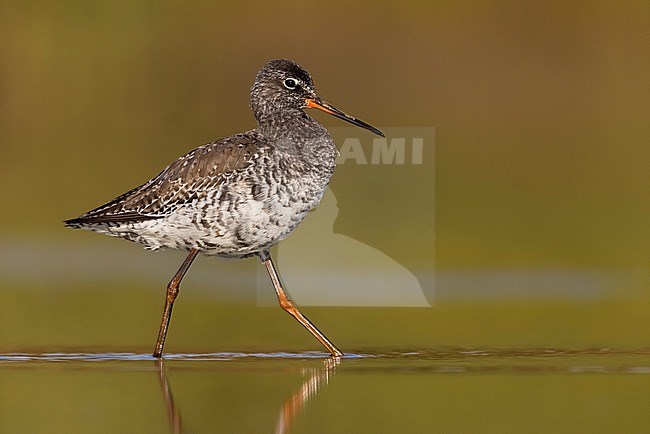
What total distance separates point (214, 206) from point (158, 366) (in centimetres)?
119

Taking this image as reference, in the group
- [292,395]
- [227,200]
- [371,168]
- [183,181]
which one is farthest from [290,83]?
[371,168]

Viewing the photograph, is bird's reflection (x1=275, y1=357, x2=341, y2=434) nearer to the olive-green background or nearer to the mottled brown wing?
the olive-green background

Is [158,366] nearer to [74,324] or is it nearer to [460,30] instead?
[74,324]

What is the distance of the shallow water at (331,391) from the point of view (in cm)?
820

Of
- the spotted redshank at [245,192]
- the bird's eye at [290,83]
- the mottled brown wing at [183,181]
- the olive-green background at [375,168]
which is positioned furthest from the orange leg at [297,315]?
the bird's eye at [290,83]

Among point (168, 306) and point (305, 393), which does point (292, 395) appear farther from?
point (168, 306)

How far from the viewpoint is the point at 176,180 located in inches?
435

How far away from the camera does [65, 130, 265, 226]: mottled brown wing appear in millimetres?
10836

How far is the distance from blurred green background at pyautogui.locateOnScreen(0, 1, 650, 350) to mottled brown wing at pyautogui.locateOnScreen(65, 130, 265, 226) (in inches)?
36.1

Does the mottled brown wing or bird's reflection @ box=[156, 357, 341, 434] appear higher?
the mottled brown wing

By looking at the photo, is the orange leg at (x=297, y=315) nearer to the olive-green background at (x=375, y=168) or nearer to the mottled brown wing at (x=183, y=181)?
the olive-green background at (x=375, y=168)

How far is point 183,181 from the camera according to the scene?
36.1 feet

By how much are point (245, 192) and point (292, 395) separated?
205cm

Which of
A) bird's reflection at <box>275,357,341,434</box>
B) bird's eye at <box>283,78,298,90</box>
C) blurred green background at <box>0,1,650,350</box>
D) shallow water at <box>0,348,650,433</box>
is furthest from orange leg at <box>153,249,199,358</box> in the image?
bird's eye at <box>283,78,298,90</box>
